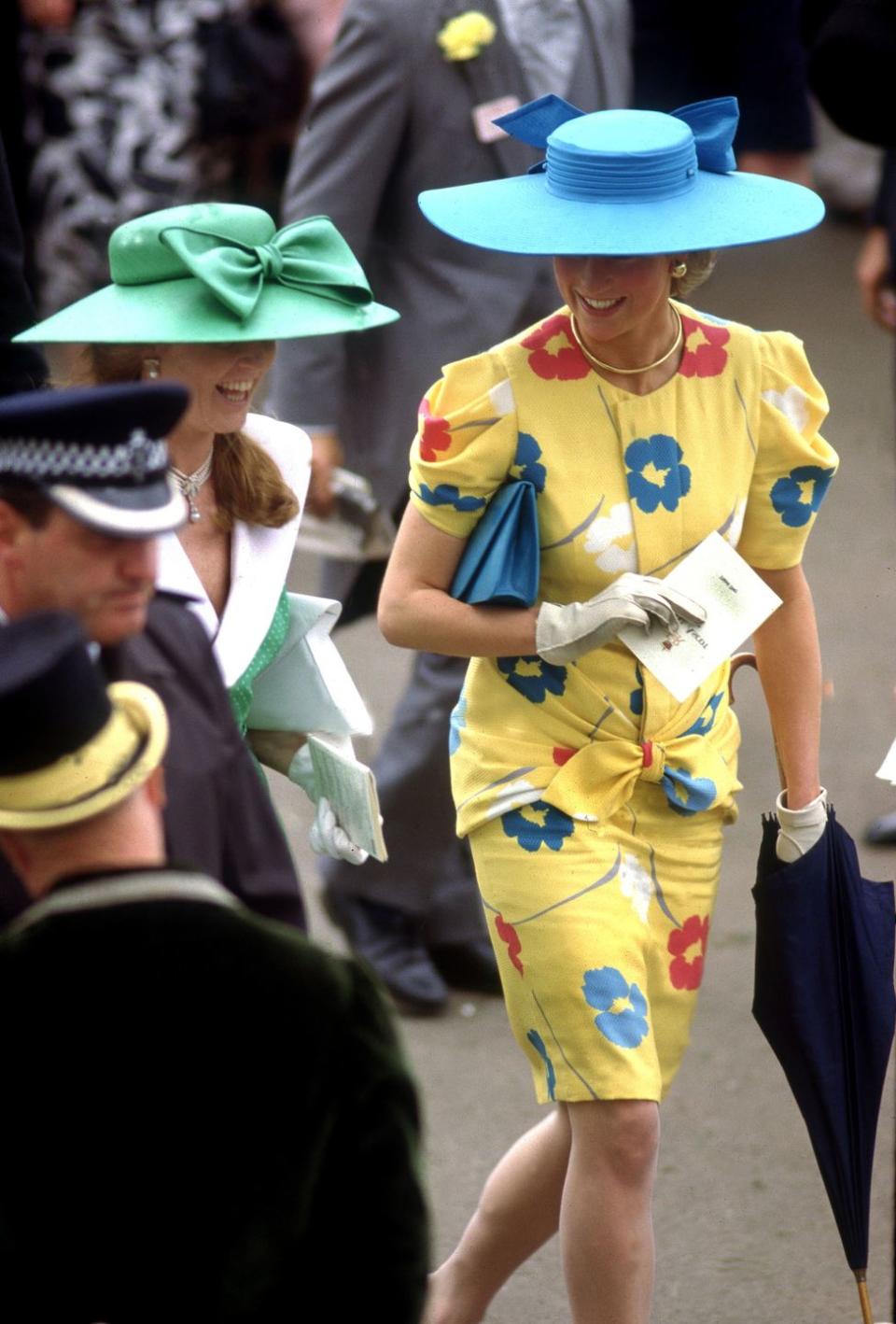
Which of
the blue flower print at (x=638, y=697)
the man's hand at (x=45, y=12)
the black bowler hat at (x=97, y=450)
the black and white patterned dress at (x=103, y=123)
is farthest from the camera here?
the black and white patterned dress at (x=103, y=123)

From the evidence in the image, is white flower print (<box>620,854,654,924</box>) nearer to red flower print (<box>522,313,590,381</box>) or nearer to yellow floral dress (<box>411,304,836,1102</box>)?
yellow floral dress (<box>411,304,836,1102</box>)

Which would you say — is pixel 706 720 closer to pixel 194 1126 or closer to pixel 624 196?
pixel 624 196

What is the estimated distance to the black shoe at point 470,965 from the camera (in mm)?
4863

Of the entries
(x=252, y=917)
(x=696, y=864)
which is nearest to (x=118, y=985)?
(x=252, y=917)

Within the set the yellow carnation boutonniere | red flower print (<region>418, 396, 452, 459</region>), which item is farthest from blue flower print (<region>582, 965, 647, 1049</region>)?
the yellow carnation boutonniere

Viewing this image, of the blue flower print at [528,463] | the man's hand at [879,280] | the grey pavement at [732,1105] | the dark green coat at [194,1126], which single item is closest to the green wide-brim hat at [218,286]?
the blue flower print at [528,463]

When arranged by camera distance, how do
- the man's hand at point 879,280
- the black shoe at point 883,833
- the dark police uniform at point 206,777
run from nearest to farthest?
the dark police uniform at point 206,777 < the man's hand at point 879,280 < the black shoe at point 883,833

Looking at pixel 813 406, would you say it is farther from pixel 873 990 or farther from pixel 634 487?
pixel 873 990

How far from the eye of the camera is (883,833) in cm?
556

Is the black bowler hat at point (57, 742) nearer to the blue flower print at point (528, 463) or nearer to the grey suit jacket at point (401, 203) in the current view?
the blue flower print at point (528, 463)

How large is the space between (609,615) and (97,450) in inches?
42.0

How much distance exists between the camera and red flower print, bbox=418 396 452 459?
3.16 metres

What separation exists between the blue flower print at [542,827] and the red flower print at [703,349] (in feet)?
2.13

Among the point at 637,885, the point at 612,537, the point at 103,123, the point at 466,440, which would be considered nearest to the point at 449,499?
the point at 466,440
